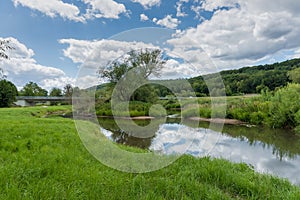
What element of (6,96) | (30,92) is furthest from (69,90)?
(30,92)

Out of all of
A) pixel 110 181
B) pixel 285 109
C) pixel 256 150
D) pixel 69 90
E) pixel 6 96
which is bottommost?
pixel 256 150

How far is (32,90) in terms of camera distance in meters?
57.5

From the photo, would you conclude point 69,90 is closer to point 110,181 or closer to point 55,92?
point 55,92

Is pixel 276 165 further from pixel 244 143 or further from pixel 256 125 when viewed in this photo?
pixel 256 125

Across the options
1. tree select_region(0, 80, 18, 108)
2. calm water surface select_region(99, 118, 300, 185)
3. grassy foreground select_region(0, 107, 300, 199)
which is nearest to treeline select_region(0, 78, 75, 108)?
tree select_region(0, 80, 18, 108)

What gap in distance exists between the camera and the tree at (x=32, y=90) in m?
55.3

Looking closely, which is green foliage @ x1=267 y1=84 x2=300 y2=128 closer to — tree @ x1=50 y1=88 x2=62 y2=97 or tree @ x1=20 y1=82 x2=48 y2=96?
tree @ x1=50 y1=88 x2=62 y2=97

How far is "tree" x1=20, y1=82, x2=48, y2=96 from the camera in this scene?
5526 cm

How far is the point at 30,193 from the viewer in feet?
8.21

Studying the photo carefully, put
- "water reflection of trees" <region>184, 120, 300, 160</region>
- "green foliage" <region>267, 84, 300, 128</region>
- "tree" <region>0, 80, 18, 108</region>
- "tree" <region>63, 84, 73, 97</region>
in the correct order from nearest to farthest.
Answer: "water reflection of trees" <region>184, 120, 300, 160</region> < "green foliage" <region>267, 84, 300, 128</region> < "tree" <region>0, 80, 18, 108</region> < "tree" <region>63, 84, 73, 97</region>

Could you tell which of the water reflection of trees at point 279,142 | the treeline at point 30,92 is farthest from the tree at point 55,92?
the water reflection of trees at point 279,142

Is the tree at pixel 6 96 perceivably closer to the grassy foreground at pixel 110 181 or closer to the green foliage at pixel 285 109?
the grassy foreground at pixel 110 181

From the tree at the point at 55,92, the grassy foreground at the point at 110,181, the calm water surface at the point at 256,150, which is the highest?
the tree at the point at 55,92

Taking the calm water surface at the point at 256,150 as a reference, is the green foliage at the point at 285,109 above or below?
A: above
